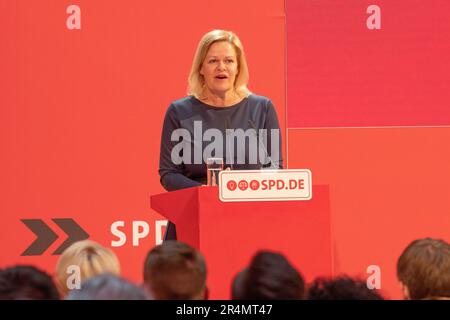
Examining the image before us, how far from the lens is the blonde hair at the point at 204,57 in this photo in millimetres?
3664

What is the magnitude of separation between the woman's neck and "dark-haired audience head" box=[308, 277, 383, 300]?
65.7 inches

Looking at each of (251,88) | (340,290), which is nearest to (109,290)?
(340,290)

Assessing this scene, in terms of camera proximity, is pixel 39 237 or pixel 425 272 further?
pixel 39 237

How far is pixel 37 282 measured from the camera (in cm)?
212

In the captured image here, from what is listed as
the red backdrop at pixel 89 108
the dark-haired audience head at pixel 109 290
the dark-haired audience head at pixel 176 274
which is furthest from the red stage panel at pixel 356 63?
the dark-haired audience head at pixel 109 290

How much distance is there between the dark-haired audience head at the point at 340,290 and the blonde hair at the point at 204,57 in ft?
5.58

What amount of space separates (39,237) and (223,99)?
160 cm

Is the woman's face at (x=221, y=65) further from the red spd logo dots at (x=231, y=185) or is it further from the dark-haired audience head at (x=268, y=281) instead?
the dark-haired audience head at (x=268, y=281)

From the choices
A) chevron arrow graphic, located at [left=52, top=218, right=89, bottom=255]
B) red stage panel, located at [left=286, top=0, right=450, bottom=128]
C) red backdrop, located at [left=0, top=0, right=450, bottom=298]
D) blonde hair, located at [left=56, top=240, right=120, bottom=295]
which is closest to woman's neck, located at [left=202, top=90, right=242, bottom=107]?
blonde hair, located at [left=56, top=240, right=120, bottom=295]

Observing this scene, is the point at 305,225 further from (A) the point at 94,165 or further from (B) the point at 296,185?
(A) the point at 94,165

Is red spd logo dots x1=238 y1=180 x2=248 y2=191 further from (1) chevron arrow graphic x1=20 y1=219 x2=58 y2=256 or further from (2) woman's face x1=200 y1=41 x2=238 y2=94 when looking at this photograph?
(1) chevron arrow graphic x1=20 y1=219 x2=58 y2=256

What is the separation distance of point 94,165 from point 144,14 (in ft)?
2.89

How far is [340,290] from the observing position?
7.00 ft

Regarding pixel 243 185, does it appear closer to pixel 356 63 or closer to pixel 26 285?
pixel 26 285
